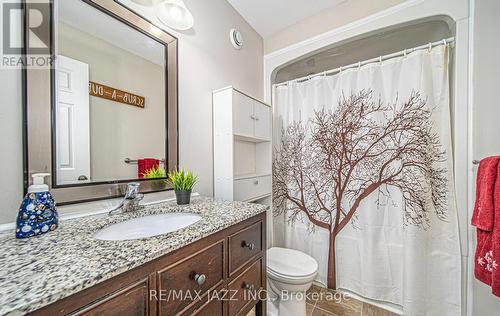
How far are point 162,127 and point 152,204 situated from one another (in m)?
0.46

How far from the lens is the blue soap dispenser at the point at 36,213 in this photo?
0.60 metres

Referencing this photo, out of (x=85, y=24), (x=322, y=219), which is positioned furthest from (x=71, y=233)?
(x=322, y=219)

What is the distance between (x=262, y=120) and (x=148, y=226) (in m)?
1.25

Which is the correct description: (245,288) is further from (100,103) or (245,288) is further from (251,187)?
(100,103)

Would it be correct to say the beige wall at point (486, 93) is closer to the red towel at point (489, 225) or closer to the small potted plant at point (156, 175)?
the red towel at point (489, 225)

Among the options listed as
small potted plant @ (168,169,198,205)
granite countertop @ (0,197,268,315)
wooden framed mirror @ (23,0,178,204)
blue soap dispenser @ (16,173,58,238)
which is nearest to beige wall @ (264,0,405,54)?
wooden framed mirror @ (23,0,178,204)

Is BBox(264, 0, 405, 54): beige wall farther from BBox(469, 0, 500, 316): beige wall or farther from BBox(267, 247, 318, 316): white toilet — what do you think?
BBox(267, 247, 318, 316): white toilet

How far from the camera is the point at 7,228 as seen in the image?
2.13ft

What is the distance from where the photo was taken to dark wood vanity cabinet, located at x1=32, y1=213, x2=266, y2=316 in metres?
0.45

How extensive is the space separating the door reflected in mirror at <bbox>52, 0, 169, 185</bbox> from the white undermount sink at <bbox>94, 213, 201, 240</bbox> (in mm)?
253

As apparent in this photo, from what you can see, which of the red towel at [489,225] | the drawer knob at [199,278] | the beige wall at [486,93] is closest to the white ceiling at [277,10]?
the beige wall at [486,93]

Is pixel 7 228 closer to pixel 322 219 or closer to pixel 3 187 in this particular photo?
pixel 3 187

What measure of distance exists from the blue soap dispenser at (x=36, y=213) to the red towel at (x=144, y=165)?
14.8 inches

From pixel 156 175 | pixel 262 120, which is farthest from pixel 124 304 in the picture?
pixel 262 120
